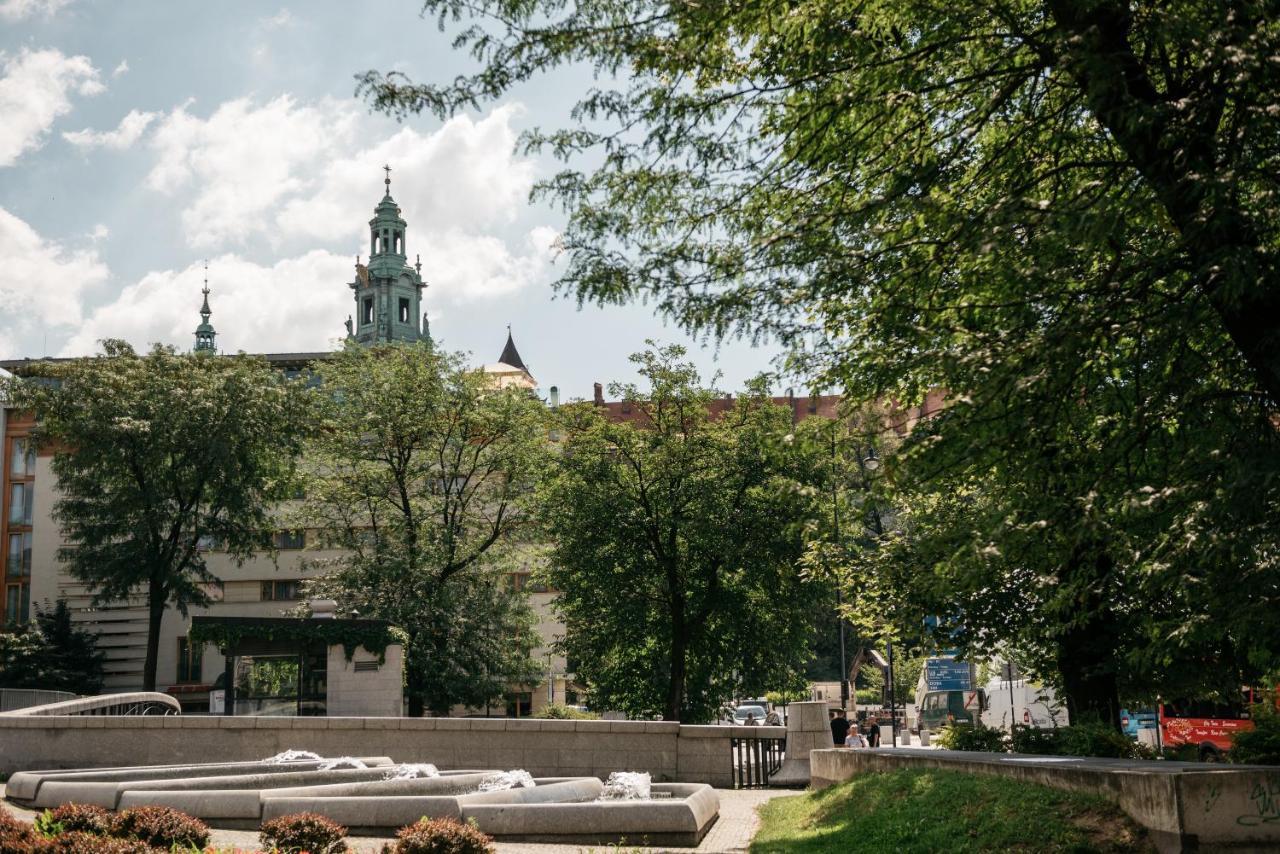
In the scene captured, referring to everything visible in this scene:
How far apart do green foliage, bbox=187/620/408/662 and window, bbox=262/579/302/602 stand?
3597 centimetres

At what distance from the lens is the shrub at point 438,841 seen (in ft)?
35.3

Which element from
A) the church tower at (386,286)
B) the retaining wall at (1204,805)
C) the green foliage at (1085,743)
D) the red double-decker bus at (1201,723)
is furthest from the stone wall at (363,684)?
the church tower at (386,286)

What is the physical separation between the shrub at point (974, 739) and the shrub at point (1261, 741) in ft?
16.6

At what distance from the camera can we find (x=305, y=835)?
1148 cm

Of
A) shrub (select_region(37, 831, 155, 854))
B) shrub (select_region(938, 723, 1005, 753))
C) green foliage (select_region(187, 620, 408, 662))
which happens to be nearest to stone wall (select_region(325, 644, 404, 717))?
green foliage (select_region(187, 620, 408, 662))

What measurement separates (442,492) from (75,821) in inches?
1118

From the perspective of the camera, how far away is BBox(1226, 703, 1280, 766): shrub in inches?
472

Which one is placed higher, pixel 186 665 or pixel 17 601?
pixel 17 601

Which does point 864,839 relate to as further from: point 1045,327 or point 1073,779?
point 1045,327

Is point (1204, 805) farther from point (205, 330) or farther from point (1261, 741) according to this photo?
point (205, 330)

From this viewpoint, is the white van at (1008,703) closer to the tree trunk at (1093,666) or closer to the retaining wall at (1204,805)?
the tree trunk at (1093,666)

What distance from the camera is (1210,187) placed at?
7961 millimetres

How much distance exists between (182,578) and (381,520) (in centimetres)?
944

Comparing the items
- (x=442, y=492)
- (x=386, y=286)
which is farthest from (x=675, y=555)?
(x=386, y=286)
